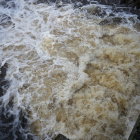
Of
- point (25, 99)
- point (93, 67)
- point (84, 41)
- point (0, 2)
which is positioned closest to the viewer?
point (25, 99)

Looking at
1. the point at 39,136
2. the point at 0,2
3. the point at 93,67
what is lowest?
the point at 39,136

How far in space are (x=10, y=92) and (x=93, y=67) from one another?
2.01 m

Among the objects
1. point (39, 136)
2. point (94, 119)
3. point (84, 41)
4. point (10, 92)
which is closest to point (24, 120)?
point (39, 136)

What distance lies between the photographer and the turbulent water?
4264 millimetres

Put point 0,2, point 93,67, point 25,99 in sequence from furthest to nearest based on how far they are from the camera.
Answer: point 0,2, point 93,67, point 25,99

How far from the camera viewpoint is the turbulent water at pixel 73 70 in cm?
426

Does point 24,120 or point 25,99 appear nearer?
point 24,120

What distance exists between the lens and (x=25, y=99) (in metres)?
4.72

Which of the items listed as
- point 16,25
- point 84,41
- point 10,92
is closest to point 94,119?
point 10,92

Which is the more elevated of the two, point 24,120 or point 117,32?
point 117,32

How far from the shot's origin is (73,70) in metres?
5.21

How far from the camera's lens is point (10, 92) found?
488 cm

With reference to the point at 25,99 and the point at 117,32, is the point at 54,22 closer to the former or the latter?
the point at 117,32

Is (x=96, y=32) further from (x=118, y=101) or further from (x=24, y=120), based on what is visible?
(x=24, y=120)
